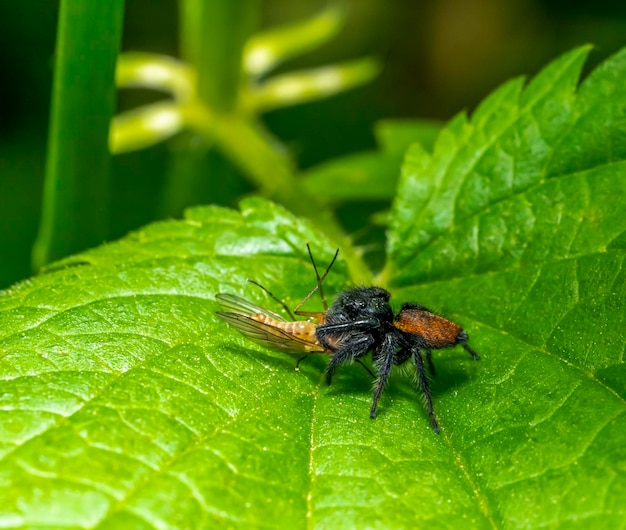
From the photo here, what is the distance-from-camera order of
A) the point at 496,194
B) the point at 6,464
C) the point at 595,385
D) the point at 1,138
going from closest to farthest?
the point at 6,464
the point at 595,385
the point at 496,194
the point at 1,138

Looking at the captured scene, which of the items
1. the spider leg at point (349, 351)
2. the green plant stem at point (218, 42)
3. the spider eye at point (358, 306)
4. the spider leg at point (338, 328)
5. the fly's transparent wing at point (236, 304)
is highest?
the green plant stem at point (218, 42)

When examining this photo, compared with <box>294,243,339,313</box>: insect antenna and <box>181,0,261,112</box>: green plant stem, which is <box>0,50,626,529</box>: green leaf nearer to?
<box>294,243,339,313</box>: insect antenna

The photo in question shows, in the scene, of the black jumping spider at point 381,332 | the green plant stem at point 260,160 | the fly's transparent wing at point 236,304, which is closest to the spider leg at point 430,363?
the black jumping spider at point 381,332

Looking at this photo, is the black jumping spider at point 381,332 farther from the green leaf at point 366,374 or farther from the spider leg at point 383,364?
the green leaf at point 366,374

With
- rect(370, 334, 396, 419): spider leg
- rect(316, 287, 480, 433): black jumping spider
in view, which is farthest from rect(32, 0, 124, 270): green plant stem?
rect(370, 334, 396, 419): spider leg

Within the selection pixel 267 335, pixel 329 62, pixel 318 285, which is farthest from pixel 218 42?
pixel 329 62

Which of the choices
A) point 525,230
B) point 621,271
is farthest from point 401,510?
point 525,230

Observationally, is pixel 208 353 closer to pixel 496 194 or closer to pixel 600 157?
pixel 496 194
